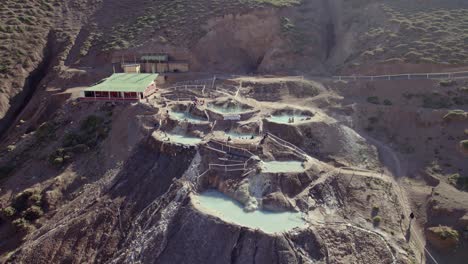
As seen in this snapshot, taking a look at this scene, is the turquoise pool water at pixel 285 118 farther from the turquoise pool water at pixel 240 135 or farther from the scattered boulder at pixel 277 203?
the scattered boulder at pixel 277 203

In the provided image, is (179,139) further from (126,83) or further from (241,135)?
(126,83)

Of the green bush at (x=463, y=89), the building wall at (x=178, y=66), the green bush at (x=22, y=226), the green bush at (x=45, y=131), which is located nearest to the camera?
the green bush at (x=22, y=226)

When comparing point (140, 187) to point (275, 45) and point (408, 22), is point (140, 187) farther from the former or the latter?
point (408, 22)

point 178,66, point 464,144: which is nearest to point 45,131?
point 178,66

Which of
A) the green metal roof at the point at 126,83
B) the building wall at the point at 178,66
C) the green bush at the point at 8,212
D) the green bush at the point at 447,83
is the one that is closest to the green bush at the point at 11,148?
the green bush at the point at 8,212

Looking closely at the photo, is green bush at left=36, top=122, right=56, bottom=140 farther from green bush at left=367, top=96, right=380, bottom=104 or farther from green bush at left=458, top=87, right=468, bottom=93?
green bush at left=458, top=87, right=468, bottom=93

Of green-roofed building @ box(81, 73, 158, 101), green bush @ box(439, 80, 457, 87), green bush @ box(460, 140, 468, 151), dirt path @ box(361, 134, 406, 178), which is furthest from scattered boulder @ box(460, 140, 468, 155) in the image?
green-roofed building @ box(81, 73, 158, 101)

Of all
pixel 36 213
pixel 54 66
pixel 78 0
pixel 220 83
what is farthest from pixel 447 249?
pixel 78 0
